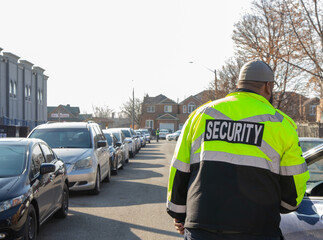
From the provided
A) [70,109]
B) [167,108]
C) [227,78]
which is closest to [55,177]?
[227,78]

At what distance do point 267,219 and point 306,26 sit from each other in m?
19.5

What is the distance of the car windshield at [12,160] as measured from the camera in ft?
21.3

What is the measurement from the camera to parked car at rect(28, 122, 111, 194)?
10609 mm

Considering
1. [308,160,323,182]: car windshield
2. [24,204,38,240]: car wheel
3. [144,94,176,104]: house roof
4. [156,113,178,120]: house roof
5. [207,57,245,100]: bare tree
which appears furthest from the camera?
[144,94,176,104]: house roof

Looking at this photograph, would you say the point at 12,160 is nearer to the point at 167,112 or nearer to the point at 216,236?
the point at 216,236

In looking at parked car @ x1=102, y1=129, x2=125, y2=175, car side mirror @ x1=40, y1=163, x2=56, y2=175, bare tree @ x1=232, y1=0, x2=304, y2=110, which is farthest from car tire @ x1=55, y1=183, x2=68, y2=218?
bare tree @ x1=232, y1=0, x2=304, y2=110

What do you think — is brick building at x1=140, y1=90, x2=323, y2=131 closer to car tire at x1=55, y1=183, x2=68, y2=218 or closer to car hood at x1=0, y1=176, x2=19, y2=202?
car tire at x1=55, y1=183, x2=68, y2=218

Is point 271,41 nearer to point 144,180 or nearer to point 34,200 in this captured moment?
Answer: point 144,180

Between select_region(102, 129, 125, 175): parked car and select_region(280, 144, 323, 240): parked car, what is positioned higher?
select_region(280, 144, 323, 240): parked car

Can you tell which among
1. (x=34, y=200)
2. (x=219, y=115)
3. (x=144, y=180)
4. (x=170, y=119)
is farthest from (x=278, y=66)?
(x=170, y=119)

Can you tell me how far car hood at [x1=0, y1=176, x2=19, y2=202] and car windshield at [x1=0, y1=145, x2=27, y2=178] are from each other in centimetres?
19

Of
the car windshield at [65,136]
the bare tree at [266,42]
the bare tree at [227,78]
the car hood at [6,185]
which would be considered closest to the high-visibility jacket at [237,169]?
the car hood at [6,185]

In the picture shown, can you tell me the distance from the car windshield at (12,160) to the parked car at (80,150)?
3.45m

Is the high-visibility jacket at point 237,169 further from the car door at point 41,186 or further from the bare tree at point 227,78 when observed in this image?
the bare tree at point 227,78
